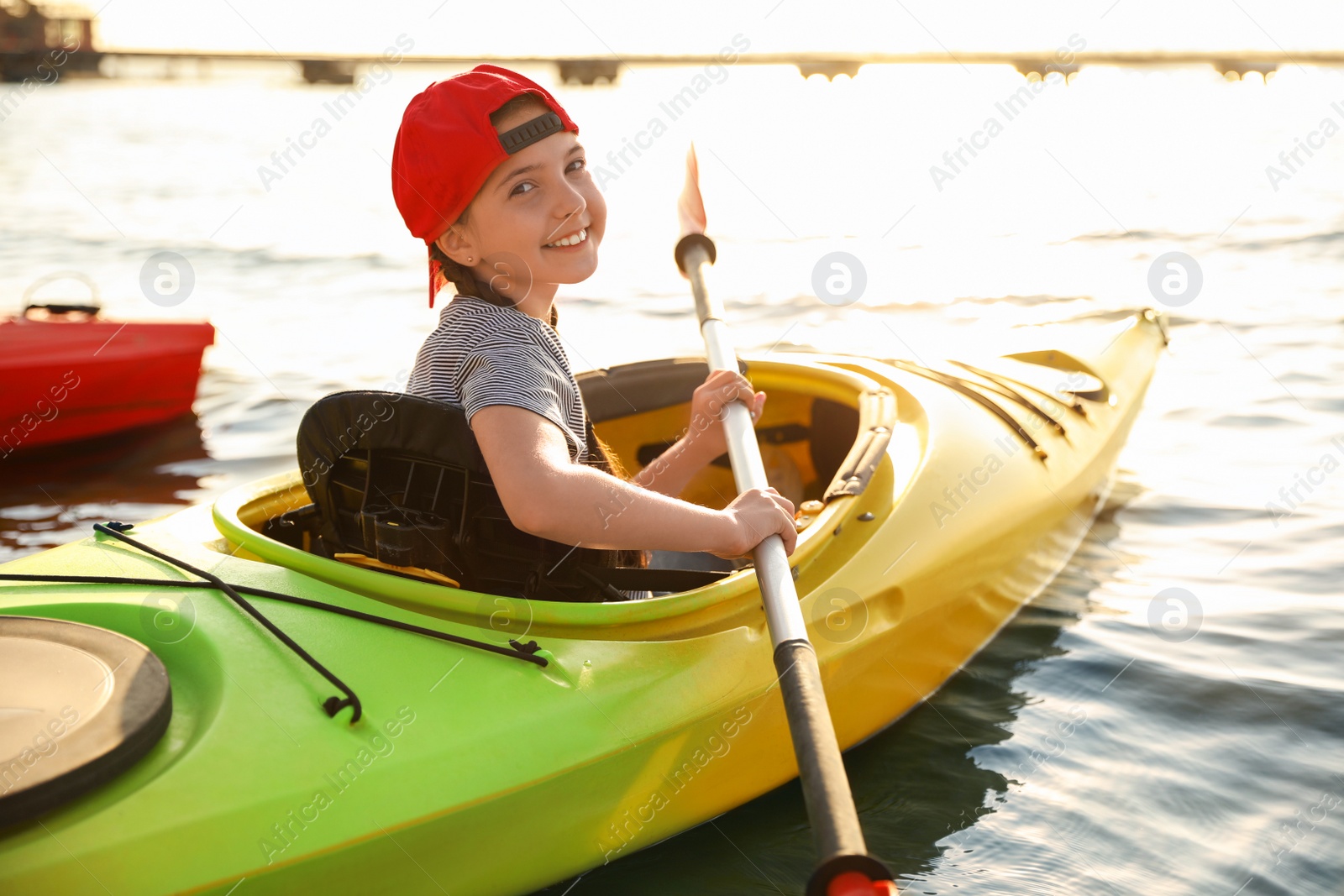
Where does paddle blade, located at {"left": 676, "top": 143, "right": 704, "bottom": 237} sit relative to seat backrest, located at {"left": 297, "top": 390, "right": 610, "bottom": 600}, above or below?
above

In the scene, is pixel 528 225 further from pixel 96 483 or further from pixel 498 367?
pixel 96 483

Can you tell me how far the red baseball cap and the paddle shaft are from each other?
0.67m

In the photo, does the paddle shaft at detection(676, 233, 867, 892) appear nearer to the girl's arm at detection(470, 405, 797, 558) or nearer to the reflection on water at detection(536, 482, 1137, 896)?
the girl's arm at detection(470, 405, 797, 558)

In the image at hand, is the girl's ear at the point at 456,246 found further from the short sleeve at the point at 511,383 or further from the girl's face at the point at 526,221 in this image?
the short sleeve at the point at 511,383

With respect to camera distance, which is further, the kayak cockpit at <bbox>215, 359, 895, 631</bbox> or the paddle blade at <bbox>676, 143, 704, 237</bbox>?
the paddle blade at <bbox>676, 143, 704, 237</bbox>

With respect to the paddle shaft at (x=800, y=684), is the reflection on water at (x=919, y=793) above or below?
below

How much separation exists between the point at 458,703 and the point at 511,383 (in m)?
0.47

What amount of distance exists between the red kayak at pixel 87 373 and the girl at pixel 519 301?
2.88m

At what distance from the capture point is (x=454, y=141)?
153 centimetres

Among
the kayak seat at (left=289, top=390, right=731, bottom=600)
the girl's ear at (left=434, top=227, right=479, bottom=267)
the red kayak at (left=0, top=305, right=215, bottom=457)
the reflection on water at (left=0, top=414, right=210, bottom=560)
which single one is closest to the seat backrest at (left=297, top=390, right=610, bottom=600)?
the kayak seat at (left=289, top=390, right=731, bottom=600)

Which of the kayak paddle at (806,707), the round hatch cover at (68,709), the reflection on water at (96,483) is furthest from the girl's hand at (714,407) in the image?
the reflection on water at (96,483)

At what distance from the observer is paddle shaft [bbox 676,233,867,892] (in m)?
1.16

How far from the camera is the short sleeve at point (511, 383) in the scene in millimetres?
1465

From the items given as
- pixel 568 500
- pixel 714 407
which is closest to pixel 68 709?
pixel 568 500
